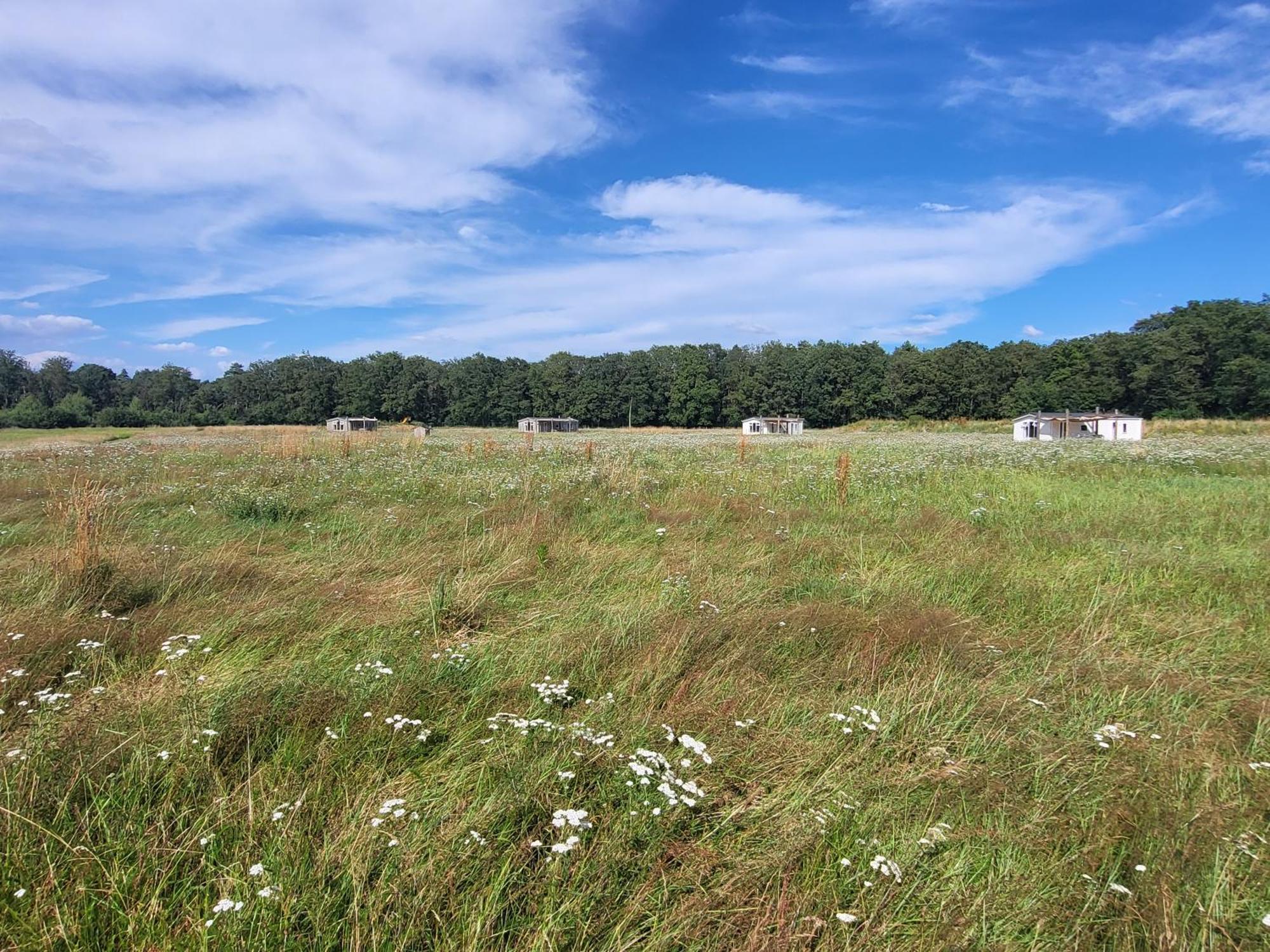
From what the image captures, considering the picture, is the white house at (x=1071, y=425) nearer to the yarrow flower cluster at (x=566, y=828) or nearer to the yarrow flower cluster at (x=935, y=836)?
the yarrow flower cluster at (x=935, y=836)

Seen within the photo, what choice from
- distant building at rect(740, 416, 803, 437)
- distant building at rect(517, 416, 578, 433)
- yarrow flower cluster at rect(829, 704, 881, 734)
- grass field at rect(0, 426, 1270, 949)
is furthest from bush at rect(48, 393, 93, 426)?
yarrow flower cluster at rect(829, 704, 881, 734)

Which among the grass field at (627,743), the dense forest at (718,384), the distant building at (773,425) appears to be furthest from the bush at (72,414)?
the grass field at (627,743)

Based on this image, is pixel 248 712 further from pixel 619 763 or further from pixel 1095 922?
pixel 1095 922

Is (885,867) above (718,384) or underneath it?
underneath

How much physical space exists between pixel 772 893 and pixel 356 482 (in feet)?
35.0

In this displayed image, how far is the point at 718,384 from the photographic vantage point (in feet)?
316

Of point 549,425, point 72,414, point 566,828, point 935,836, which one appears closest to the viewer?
point 566,828

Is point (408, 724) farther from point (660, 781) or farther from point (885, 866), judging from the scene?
point (885, 866)

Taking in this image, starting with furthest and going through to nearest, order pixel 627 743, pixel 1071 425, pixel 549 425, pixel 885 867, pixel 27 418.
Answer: pixel 549 425
pixel 27 418
pixel 1071 425
pixel 627 743
pixel 885 867

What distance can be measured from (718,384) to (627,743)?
9556 centimetres

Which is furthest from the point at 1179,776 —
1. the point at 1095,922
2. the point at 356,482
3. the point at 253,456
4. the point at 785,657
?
the point at 253,456

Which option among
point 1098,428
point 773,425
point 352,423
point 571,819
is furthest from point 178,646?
point 773,425

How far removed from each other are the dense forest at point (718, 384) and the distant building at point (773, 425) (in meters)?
16.6

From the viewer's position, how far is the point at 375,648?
3.97 metres
